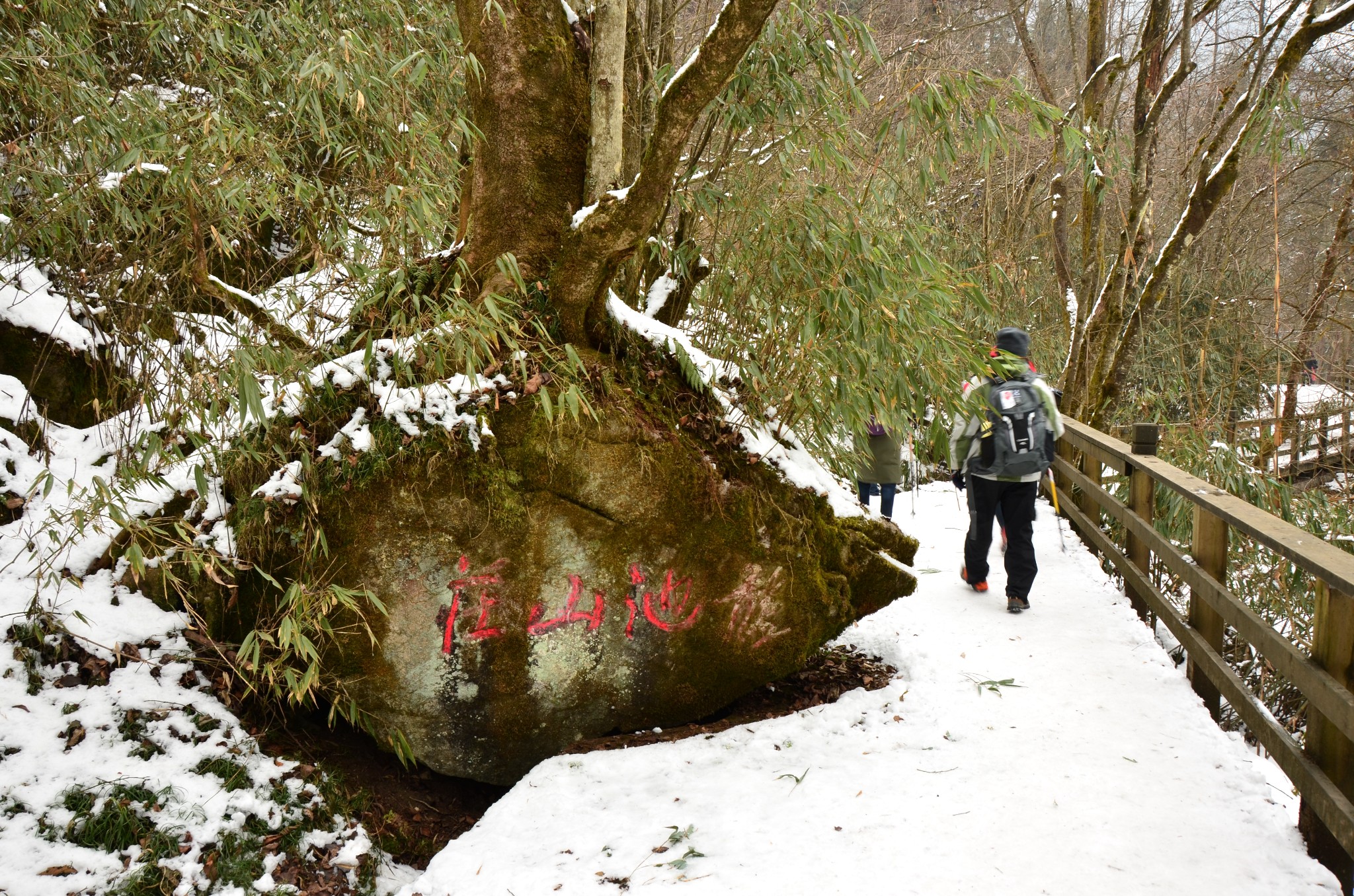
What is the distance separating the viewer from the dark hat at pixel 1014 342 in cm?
470

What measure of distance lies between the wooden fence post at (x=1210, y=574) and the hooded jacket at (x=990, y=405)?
1.07 metres

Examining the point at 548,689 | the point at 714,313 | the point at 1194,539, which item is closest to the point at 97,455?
the point at 548,689

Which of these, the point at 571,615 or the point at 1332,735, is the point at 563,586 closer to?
the point at 571,615

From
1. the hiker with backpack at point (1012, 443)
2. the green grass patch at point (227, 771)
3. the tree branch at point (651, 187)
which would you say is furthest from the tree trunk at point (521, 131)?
the hiker with backpack at point (1012, 443)

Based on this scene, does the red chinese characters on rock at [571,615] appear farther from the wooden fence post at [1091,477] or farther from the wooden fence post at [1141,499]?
the wooden fence post at [1091,477]

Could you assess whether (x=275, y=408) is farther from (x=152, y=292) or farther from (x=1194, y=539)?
(x=1194, y=539)

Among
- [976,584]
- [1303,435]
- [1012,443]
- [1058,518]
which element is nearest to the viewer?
[1012,443]

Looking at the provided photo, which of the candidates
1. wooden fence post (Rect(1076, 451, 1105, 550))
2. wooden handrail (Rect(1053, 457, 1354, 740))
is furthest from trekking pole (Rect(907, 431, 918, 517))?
wooden handrail (Rect(1053, 457, 1354, 740))

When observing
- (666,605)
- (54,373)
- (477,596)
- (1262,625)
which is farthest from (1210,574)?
(54,373)

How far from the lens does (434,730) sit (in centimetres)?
333

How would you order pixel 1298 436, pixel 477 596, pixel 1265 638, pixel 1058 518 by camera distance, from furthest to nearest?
pixel 1298 436
pixel 1058 518
pixel 477 596
pixel 1265 638

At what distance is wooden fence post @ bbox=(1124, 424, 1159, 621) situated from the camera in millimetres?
4602

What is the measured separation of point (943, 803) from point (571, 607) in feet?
5.37

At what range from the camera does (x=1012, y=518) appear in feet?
15.6
